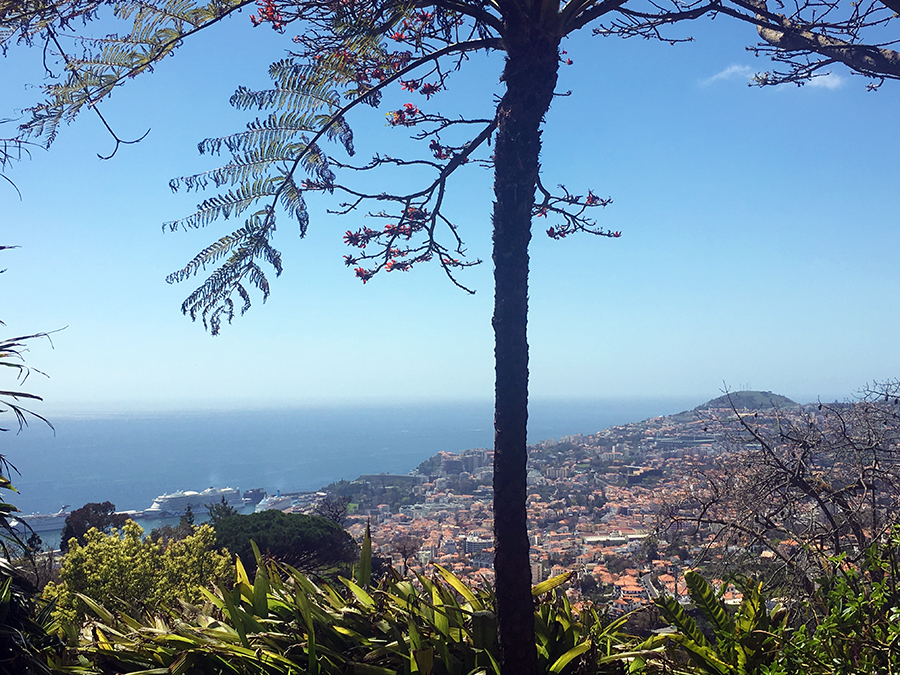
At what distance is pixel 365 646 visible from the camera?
7.46 ft

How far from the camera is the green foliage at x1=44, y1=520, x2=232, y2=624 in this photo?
187 inches

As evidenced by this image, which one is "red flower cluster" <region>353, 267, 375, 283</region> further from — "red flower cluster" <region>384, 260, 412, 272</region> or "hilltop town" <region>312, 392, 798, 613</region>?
"hilltop town" <region>312, 392, 798, 613</region>

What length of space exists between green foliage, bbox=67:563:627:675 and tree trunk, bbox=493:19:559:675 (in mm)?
370

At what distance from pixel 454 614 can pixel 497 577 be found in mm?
381

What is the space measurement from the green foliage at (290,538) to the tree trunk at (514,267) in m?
7.19

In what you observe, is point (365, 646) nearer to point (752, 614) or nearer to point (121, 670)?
point (121, 670)

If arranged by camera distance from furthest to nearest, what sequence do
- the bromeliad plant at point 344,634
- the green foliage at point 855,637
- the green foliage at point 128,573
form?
the green foliage at point 128,573 < the bromeliad plant at point 344,634 < the green foliage at point 855,637

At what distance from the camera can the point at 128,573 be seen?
16.1 feet

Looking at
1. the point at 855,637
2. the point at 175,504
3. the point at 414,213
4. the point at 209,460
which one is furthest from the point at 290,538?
the point at 209,460

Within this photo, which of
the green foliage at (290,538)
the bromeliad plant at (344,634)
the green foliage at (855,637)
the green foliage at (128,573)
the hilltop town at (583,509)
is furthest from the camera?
the green foliage at (290,538)

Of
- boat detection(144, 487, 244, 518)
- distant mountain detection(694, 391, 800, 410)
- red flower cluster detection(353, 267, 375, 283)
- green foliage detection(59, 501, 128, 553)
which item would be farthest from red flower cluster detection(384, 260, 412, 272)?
boat detection(144, 487, 244, 518)

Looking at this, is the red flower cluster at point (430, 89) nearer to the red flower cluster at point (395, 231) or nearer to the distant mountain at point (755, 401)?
the red flower cluster at point (395, 231)

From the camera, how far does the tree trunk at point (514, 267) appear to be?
2.30 m

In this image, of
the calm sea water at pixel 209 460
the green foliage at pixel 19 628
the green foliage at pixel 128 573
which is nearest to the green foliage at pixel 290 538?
the green foliage at pixel 128 573
